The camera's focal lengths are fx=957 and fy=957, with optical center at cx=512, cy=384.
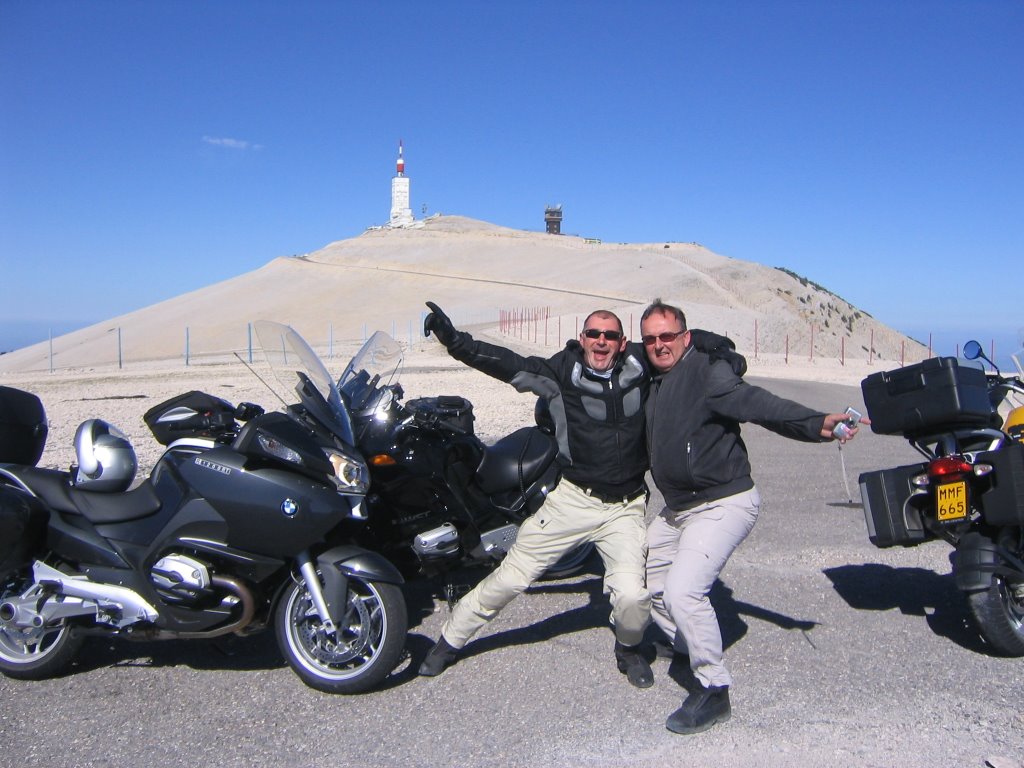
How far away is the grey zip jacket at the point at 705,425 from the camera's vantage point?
3990 millimetres

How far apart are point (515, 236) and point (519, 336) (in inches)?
2621

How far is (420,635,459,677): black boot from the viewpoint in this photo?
4367 mm

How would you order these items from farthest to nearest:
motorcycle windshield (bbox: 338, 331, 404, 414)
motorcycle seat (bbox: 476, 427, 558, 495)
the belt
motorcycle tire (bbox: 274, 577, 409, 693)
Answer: motorcycle seat (bbox: 476, 427, 558, 495) → motorcycle windshield (bbox: 338, 331, 404, 414) → the belt → motorcycle tire (bbox: 274, 577, 409, 693)

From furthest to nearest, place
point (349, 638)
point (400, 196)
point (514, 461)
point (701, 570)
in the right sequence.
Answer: point (400, 196) → point (514, 461) → point (349, 638) → point (701, 570)

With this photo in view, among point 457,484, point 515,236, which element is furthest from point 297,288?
point 457,484

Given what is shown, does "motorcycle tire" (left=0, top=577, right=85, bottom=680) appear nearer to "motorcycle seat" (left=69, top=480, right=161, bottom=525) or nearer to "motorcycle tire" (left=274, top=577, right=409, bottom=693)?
"motorcycle seat" (left=69, top=480, right=161, bottom=525)

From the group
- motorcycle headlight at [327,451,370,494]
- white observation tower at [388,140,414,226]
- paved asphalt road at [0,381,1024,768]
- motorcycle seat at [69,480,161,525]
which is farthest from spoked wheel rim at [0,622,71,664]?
white observation tower at [388,140,414,226]

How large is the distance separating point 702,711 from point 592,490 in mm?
1112

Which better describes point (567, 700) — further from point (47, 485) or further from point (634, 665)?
point (47, 485)

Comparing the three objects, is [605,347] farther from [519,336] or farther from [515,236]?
[515,236]

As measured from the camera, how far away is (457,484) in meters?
4.97

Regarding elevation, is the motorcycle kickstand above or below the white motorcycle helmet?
below

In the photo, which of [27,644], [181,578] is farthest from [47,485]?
[181,578]

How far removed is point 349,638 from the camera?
418cm
